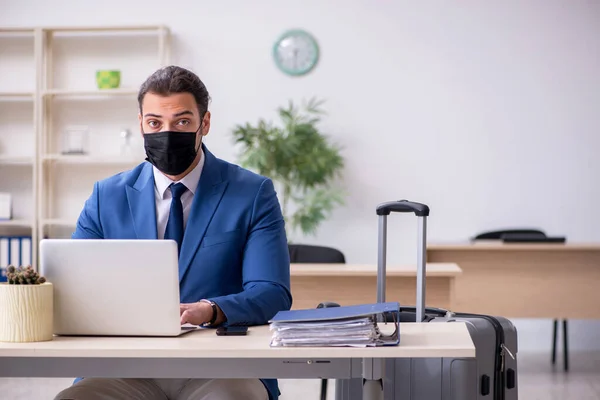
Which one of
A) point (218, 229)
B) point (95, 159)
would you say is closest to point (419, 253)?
point (218, 229)

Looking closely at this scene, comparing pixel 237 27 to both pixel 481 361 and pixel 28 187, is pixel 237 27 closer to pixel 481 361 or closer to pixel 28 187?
pixel 28 187

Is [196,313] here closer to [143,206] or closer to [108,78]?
[143,206]

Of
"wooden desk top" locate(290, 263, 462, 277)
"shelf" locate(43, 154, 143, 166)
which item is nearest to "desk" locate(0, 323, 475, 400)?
"wooden desk top" locate(290, 263, 462, 277)

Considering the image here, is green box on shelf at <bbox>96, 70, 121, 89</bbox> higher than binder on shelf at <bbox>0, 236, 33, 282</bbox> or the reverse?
higher

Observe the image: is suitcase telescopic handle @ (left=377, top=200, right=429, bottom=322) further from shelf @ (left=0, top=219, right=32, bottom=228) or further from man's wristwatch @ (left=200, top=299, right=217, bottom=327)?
shelf @ (left=0, top=219, right=32, bottom=228)

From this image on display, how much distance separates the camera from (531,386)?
14.8 feet

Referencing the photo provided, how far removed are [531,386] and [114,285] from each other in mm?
3329

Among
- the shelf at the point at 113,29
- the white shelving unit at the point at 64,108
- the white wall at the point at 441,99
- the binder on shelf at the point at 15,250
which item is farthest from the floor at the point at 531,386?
the shelf at the point at 113,29

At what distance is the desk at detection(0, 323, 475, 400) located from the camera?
1.63 meters

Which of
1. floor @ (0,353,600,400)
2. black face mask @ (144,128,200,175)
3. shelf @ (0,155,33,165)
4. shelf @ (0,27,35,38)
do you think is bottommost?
floor @ (0,353,600,400)

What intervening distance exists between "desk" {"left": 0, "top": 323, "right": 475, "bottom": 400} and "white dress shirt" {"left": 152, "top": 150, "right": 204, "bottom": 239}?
0.51 meters

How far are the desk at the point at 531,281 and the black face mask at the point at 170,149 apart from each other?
317 centimetres

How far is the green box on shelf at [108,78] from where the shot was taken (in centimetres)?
583

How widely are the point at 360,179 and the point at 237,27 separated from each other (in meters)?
1.44
